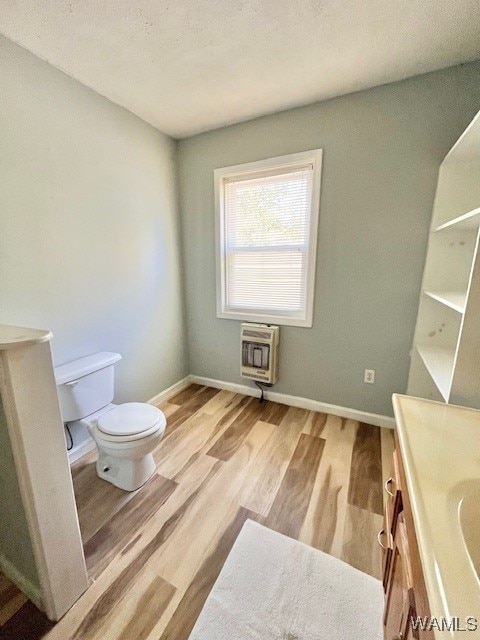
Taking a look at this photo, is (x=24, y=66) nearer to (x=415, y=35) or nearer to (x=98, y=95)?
(x=98, y=95)

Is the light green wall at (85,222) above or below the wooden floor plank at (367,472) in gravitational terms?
above

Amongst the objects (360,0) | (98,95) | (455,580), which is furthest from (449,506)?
(98,95)

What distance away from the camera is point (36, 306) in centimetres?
150

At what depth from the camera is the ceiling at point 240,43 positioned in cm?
117

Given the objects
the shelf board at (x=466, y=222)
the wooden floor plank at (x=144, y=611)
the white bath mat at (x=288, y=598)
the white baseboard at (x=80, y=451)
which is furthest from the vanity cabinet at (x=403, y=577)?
the white baseboard at (x=80, y=451)

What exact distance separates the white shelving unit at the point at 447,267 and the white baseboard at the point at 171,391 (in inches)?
82.7

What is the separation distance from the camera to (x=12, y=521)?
3.15ft

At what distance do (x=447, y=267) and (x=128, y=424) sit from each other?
221 centimetres

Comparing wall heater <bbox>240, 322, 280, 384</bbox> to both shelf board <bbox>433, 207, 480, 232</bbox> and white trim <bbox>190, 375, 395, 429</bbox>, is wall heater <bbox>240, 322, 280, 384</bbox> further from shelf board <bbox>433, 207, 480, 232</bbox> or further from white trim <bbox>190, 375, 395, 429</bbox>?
shelf board <bbox>433, 207, 480, 232</bbox>

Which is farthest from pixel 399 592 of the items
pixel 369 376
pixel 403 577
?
pixel 369 376

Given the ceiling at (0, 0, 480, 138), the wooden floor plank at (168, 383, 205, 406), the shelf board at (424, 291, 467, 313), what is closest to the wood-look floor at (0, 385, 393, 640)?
the wooden floor plank at (168, 383, 205, 406)

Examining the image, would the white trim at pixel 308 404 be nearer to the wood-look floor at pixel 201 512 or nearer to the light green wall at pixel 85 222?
the wood-look floor at pixel 201 512

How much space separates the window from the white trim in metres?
0.72

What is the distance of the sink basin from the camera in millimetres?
583
